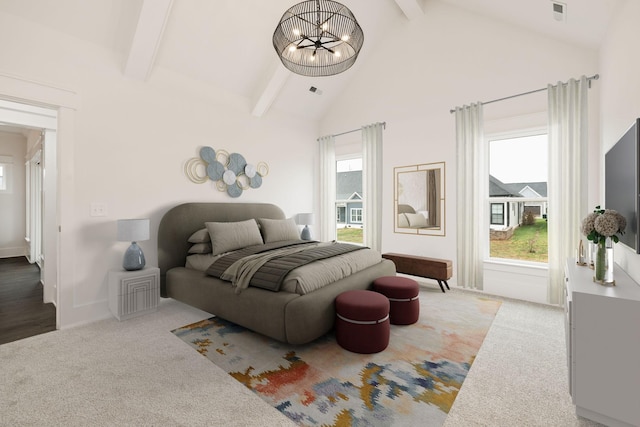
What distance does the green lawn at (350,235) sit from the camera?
5484mm

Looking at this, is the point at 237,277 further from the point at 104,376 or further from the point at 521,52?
the point at 521,52

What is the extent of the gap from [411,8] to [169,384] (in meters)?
5.16

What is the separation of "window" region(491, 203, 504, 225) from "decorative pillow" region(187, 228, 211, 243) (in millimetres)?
3724

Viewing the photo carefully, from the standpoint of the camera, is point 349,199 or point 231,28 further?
point 349,199

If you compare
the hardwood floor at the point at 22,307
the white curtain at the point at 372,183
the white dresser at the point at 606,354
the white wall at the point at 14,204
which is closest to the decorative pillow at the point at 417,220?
the white curtain at the point at 372,183

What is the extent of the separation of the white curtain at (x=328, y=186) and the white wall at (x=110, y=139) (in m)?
1.84

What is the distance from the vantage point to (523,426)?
5.07ft

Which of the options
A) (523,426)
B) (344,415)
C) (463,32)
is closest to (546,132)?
(463,32)

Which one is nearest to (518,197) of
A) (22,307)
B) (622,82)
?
(622,82)

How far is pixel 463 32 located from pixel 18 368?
5.77 m

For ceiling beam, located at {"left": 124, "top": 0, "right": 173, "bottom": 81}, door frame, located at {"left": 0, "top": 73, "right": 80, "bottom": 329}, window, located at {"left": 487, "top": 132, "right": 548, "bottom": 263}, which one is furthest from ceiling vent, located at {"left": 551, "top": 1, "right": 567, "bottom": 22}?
door frame, located at {"left": 0, "top": 73, "right": 80, "bottom": 329}

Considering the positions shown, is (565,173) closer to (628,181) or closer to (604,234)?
(628,181)

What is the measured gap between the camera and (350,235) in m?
5.59

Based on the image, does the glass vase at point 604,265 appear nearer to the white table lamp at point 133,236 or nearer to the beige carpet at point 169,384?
the beige carpet at point 169,384
